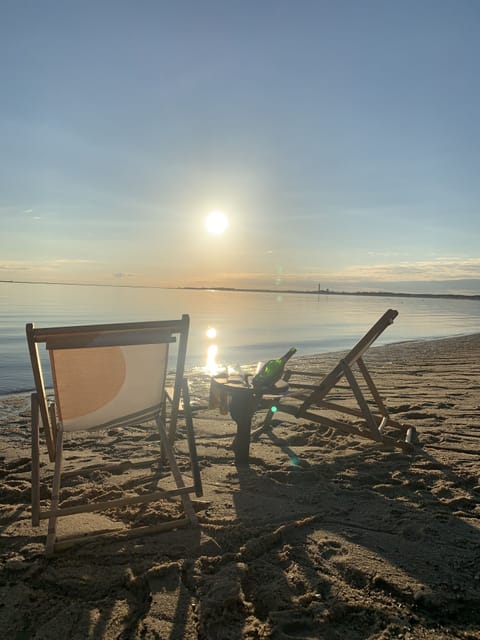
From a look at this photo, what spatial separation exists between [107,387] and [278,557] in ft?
5.22

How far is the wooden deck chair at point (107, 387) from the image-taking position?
2926 millimetres

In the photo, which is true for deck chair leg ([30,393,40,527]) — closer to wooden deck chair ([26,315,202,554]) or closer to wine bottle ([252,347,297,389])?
wooden deck chair ([26,315,202,554])

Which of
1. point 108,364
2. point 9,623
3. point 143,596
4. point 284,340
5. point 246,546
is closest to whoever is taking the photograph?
point 9,623

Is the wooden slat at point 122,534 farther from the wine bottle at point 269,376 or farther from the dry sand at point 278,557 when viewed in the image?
the wine bottle at point 269,376

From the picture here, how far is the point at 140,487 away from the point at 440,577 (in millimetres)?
2228

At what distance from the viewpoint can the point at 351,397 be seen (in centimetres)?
725

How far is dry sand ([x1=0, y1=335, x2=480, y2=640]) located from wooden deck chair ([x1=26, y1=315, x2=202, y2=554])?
27 centimetres

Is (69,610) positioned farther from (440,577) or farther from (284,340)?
(284,340)

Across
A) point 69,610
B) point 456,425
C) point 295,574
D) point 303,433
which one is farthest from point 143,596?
point 456,425

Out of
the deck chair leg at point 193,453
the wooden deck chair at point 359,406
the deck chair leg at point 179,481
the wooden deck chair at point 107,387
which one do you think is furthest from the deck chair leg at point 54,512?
the wooden deck chair at point 359,406

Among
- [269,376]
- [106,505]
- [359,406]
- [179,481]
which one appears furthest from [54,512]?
[359,406]

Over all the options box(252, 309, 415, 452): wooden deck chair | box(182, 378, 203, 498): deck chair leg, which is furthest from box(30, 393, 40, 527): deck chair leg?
box(252, 309, 415, 452): wooden deck chair

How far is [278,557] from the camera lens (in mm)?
2635

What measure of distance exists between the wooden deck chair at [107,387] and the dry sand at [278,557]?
0.88 feet
